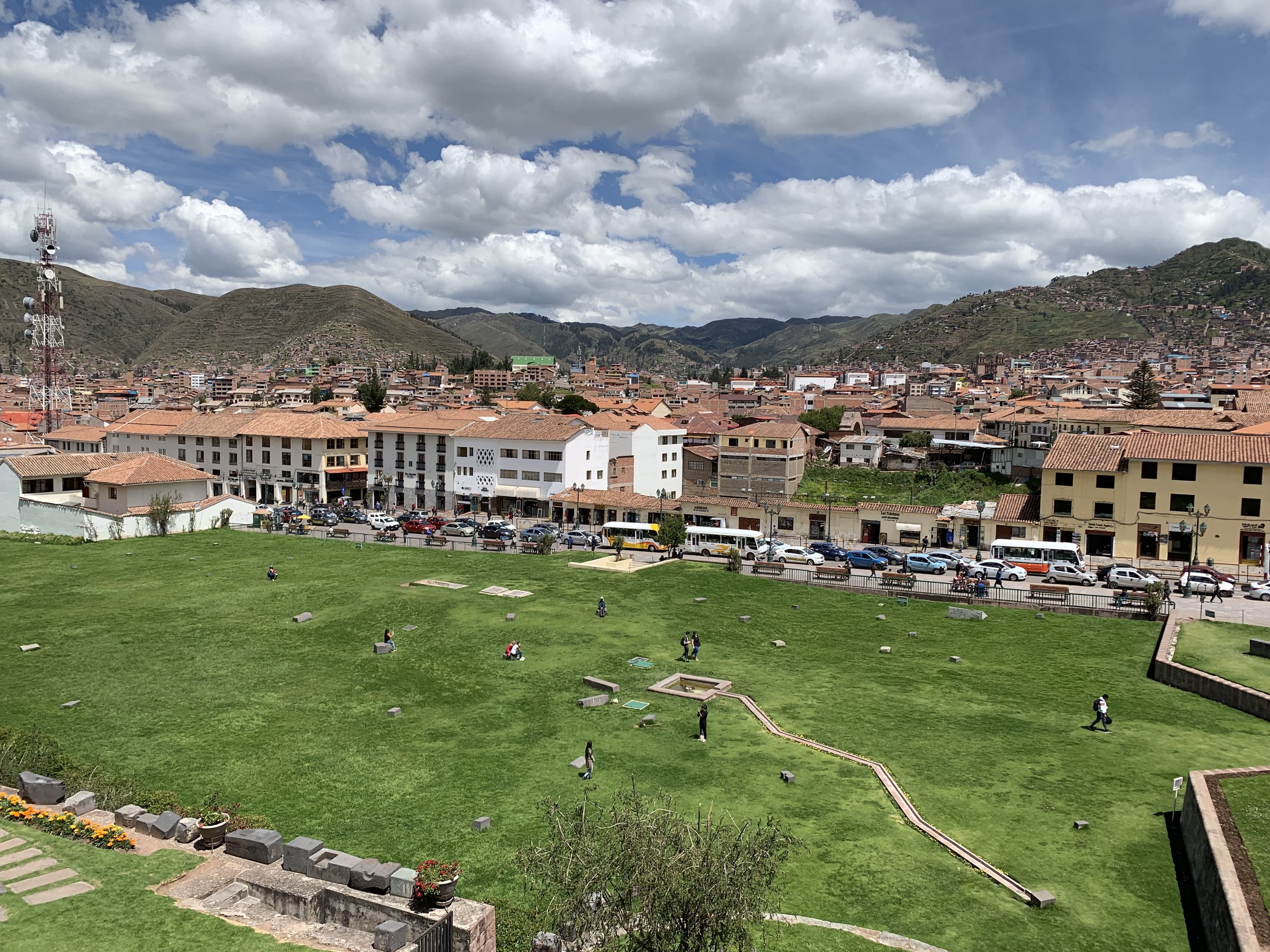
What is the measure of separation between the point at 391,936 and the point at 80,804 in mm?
7852

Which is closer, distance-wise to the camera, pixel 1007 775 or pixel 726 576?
pixel 1007 775

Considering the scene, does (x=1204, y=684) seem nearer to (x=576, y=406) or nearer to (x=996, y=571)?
(x=996, y=571)

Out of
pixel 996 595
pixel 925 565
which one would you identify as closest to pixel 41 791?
pixel 996 595

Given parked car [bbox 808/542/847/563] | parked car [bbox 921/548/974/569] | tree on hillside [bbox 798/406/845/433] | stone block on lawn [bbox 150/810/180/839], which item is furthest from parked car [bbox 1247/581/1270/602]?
tree on hillside [bbox 798/406/845/433]

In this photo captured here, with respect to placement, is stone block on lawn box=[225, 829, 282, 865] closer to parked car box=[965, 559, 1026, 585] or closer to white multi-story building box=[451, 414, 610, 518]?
parked car box=[965, 559, 1026, 585]

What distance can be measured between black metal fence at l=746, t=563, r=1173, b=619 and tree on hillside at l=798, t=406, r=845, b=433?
209ft

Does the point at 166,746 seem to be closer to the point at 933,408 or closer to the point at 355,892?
the point at 355,892

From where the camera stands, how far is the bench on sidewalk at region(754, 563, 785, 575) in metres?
42.3

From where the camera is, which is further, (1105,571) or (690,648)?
(1105,571)

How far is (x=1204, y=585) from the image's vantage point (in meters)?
38.7

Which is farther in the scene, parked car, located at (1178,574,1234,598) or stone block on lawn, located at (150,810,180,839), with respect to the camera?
parked car, located at (1178,574,1234,598)

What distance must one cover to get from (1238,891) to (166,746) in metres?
23.4

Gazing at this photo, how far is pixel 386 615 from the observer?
112ft

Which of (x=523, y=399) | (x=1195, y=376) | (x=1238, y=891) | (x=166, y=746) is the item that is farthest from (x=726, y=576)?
(x=1195, y=376)
